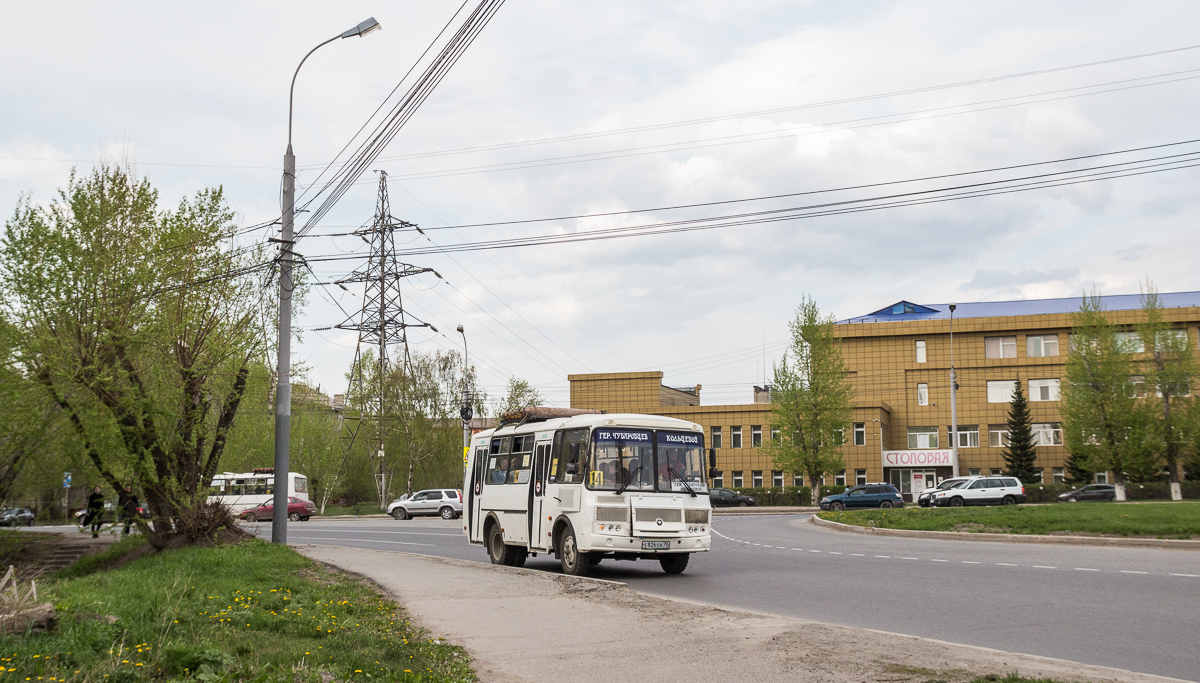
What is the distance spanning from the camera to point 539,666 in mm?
7816

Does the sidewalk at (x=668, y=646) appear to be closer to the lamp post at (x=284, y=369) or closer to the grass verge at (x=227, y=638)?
the grass verge at (x=227, y=638)

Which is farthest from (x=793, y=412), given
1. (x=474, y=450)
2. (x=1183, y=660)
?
(x=1183, y=660)

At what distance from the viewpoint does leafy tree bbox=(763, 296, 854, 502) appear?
60.9 metres

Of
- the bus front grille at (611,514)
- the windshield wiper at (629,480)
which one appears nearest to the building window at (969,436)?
the windshield wiper at (629,480)

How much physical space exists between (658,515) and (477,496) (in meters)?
6.08

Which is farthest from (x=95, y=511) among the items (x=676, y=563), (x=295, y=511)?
(x=295, y=511)

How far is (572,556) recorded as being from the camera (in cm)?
1631

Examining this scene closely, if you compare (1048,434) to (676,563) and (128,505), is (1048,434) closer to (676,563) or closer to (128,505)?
(676,563)

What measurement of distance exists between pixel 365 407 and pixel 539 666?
51.5 m

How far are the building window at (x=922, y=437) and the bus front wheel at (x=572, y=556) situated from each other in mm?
64039

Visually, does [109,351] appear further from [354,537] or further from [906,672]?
[906,672]

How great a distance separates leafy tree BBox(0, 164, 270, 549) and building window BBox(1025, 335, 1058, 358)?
67.1 m

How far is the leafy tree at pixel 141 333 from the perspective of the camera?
64.1ft

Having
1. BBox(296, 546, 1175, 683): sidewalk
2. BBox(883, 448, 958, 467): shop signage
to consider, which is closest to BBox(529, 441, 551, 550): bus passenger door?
BBox(296, 546, 1175, 683): sidewalk
